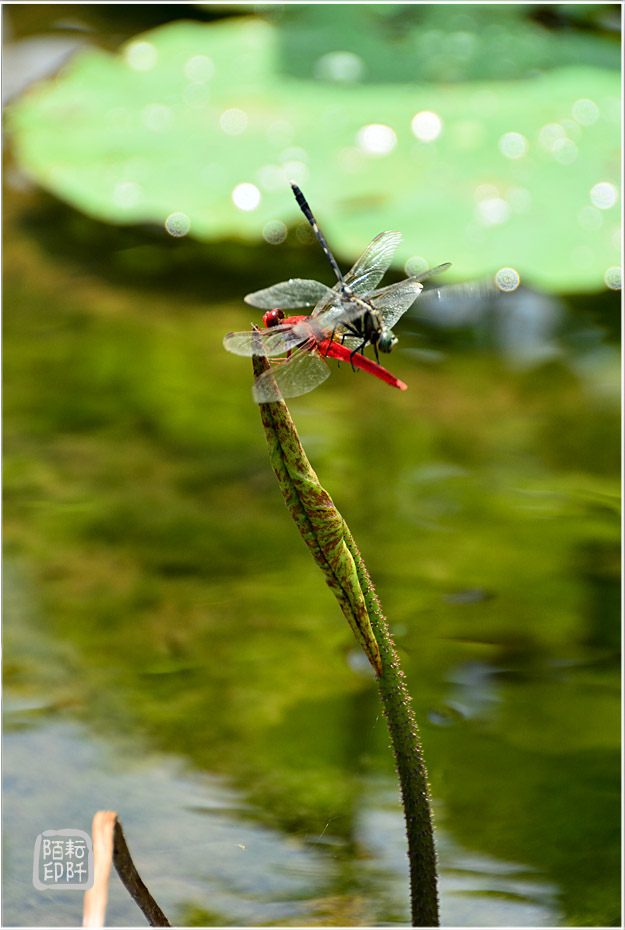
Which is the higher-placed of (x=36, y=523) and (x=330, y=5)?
(x=330, y=5)

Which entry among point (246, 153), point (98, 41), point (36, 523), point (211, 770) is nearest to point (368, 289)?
point (211, 770)

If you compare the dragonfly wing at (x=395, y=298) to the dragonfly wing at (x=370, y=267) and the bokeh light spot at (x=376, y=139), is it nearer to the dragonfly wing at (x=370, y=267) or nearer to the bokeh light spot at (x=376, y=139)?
the dragonfly wing at (x=370, y=267)

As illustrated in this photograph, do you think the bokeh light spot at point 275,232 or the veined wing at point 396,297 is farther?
the bokeh light spot at point 275,232

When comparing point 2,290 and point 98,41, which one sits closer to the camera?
point 2,290

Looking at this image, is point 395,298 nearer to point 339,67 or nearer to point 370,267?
point 370,267

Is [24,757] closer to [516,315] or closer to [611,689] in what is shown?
[611,689]

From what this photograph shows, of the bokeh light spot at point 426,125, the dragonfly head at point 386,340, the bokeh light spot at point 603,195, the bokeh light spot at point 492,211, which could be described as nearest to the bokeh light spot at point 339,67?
the bokeh light spot at point 426,125
